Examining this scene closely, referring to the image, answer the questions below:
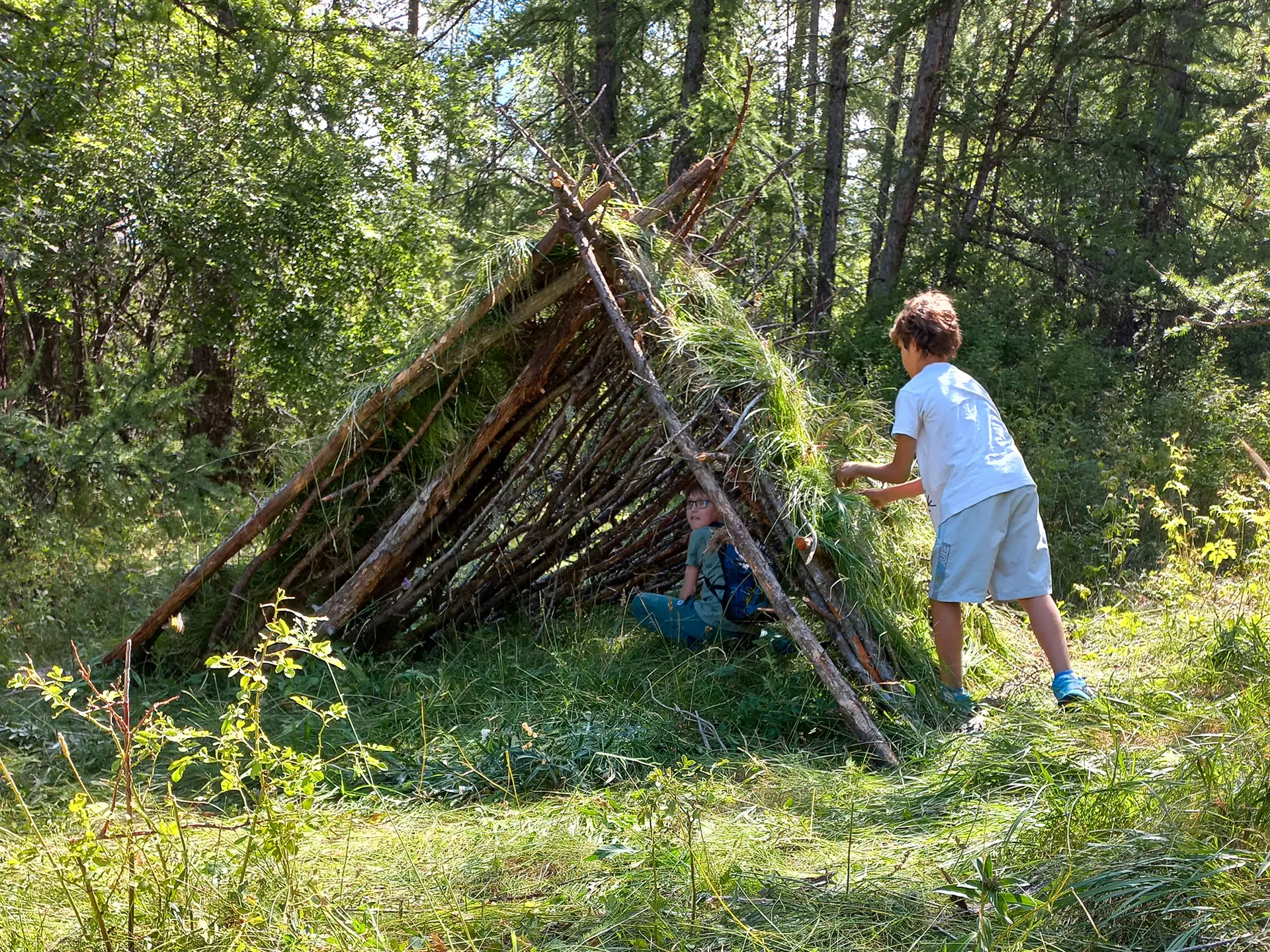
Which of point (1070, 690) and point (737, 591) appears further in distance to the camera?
point (737, 591)

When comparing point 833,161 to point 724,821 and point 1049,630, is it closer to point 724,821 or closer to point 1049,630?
point 1049,630

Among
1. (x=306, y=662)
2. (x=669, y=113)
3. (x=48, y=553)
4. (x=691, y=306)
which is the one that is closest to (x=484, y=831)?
(x=306, y=662)

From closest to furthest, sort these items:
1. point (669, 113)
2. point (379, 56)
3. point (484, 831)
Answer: point (484, 831), point (669, 113), point (379, 56)

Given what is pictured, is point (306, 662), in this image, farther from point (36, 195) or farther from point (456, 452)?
point (36, 195)

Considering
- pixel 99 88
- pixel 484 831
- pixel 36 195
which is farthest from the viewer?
pixel 99 88

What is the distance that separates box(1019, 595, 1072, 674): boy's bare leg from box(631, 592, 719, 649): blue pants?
127 centimetres

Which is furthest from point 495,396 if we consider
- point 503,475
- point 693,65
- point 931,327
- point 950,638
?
point 693,65

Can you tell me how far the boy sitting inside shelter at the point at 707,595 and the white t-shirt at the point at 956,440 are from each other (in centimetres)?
87

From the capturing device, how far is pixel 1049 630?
3.55 m

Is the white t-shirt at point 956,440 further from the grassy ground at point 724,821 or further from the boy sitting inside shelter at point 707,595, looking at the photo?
the boy sitting inside shelter at point 707,595

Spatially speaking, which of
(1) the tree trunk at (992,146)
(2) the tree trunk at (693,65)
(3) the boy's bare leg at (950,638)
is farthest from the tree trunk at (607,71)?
(3) the boy's bare leg at (950,638)

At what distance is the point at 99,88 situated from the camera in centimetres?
950

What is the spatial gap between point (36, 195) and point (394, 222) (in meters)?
3.30

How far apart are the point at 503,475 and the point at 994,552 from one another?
7.81 ft
